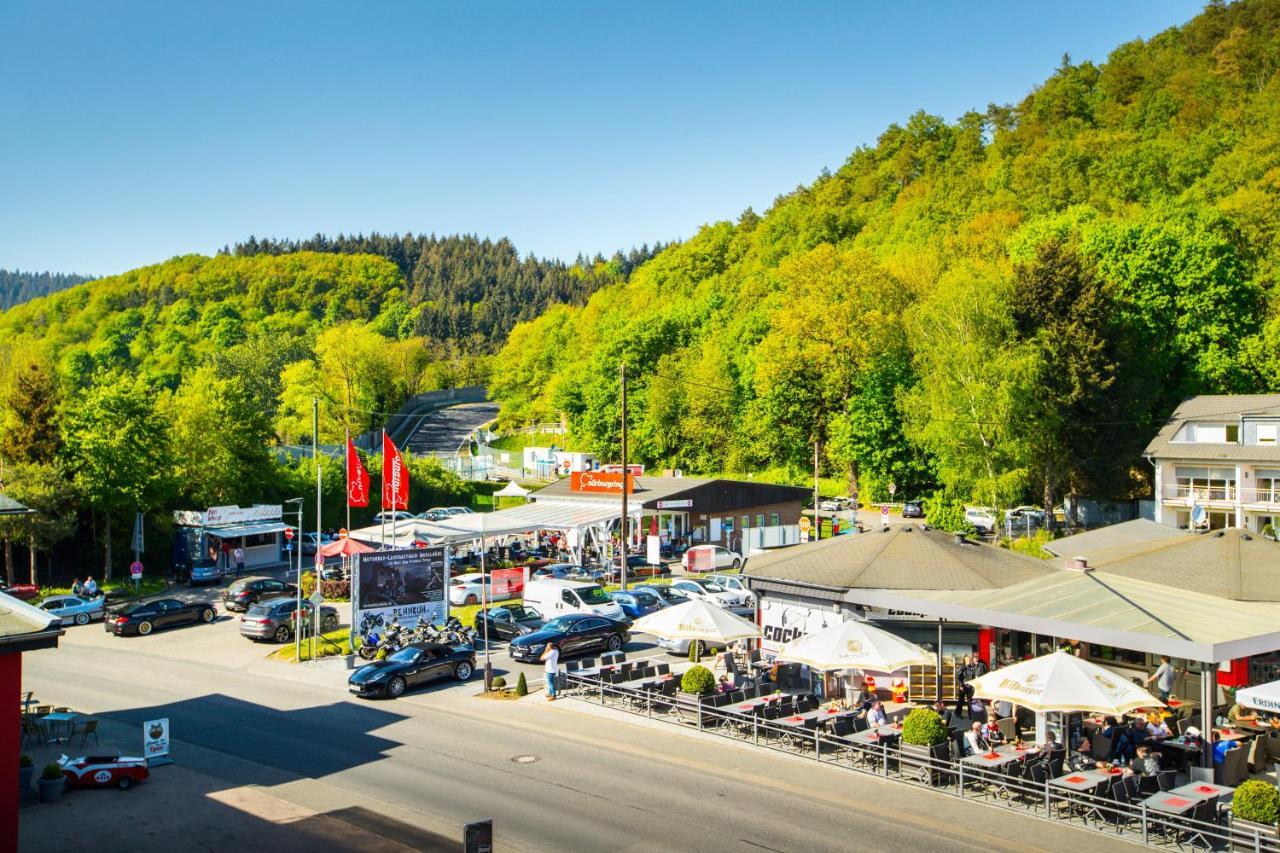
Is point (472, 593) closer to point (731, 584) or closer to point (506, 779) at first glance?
point (731, 584)

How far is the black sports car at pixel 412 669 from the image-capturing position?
92.9ft

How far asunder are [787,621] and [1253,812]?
15213mm

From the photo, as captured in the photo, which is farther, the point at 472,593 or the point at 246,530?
the point at 246,530

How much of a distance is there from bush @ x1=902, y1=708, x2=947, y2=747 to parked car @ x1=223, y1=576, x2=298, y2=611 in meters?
29.8

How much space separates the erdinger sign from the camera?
57.5m

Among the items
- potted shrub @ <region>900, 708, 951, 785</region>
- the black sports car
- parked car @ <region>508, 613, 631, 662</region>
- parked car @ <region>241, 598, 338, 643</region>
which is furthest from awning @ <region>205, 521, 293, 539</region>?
potted shrub @ <region>900, 708, 951, 785</region>

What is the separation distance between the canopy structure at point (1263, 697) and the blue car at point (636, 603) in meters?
23.0

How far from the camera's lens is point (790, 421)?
252ft

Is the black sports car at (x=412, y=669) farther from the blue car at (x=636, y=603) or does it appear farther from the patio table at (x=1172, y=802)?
the patio table at (x=1172, y=802)

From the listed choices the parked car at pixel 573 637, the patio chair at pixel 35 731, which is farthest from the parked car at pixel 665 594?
the patio chair at pixel 35 731

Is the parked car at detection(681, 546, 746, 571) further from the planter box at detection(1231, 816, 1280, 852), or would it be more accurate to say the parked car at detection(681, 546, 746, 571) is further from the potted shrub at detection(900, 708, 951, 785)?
the planter box at detection(1231, 816, 1280, 852)

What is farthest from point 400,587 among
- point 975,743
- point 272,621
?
point 975,743

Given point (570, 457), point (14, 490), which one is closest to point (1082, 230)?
point (570, 457)

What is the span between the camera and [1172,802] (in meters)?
17.0
